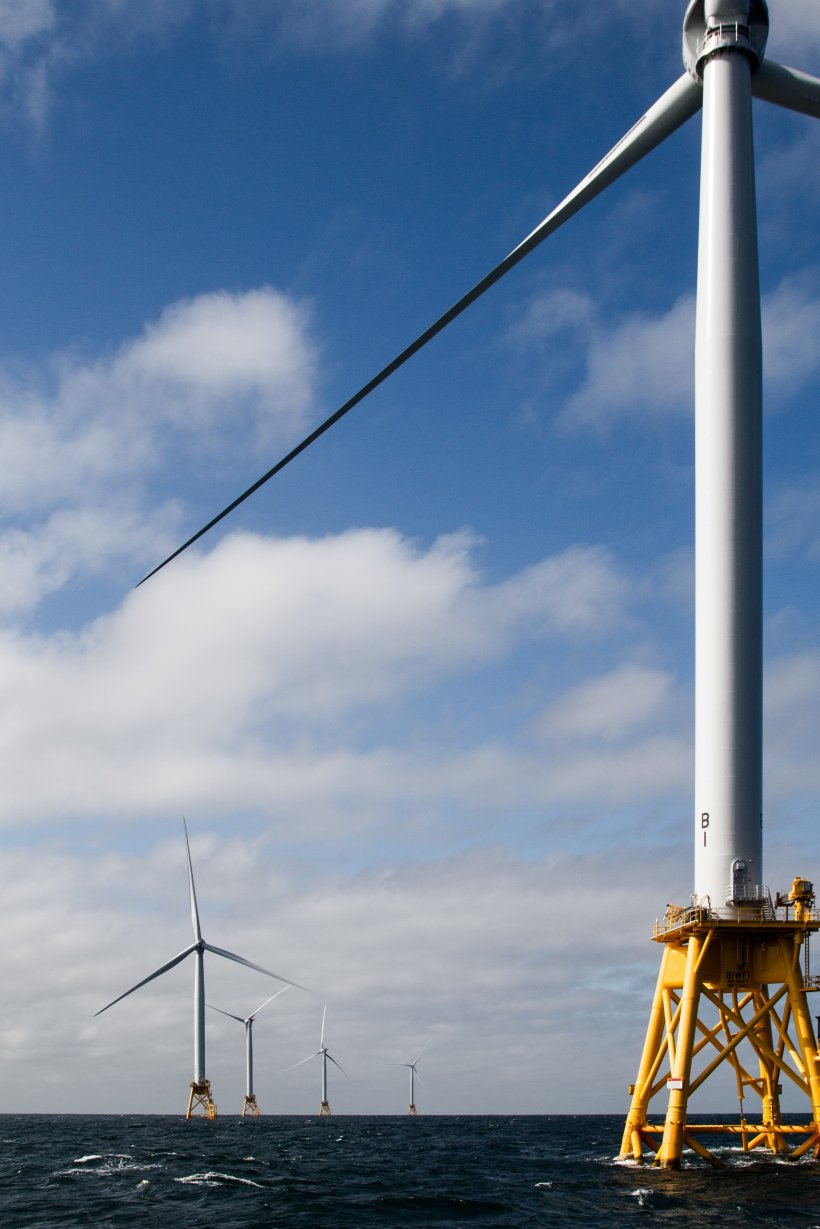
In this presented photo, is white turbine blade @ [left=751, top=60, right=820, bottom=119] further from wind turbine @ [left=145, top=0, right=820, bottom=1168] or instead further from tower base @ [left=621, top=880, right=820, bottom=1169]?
tower base @ [left=621, top=880, right=820, bottom=1169]

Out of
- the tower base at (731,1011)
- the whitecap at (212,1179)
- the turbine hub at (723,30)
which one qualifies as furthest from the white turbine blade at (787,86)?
the whitecap at (212,1179)

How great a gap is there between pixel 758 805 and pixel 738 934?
19.5ft

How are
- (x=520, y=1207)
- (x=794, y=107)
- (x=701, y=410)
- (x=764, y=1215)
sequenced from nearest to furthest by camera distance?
(x=764, y=1215) < (x=520, y=1207) < (x=701, y=410) < (x=794, y=107)

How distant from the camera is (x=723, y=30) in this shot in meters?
60.7

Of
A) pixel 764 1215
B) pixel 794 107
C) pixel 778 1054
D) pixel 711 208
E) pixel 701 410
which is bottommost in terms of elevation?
pixel 764 1215

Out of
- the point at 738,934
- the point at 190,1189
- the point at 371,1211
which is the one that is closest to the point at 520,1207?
the point at 371,1211

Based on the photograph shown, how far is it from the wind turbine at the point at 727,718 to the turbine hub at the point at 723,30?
275cm

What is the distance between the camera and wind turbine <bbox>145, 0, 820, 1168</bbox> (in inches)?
1933

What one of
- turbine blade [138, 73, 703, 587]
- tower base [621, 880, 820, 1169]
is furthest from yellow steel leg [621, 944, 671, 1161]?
turbine blade [138, 73, 703, 587]

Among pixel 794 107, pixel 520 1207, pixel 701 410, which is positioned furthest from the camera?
pixel 794 107

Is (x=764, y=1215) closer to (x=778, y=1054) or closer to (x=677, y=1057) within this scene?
(x=677, y=1057)

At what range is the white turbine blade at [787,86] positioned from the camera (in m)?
60.8

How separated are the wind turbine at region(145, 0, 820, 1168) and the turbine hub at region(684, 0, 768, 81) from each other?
2.75 metres

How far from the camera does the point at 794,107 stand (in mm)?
62188
